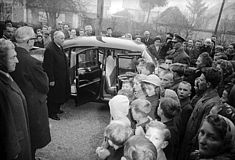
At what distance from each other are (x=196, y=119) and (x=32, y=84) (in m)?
2.16

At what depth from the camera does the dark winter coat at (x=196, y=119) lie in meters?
2.68

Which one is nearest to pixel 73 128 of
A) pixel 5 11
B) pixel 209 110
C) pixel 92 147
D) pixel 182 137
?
pixel 92 147

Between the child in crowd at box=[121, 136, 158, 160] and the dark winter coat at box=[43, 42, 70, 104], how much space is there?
3.15m

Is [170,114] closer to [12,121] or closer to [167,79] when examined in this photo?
[167,79]

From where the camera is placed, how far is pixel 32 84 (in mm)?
2965

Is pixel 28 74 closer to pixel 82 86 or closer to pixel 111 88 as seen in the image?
pixel 82 86

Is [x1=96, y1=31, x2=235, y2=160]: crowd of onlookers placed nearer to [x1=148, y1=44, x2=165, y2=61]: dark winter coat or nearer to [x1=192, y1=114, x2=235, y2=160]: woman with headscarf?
[x1=192, y1=114, x2=235, y2=160]: woman with headscarf

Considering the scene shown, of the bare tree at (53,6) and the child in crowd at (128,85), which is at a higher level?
the bare tree at (53,6)

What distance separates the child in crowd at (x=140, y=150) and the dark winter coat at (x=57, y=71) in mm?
3148

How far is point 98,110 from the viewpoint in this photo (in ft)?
18.6

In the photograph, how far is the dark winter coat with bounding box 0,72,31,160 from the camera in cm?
211

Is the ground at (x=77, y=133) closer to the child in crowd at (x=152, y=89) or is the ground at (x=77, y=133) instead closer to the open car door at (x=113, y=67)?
the open car door at (x=113, y=67)

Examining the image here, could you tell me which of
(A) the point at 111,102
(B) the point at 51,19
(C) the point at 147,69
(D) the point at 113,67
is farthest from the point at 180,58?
(B) the point at 51,19

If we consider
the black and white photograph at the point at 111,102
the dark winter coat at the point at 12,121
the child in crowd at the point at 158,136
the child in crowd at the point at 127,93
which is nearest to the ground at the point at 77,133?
the black and white photograph at the point at 111,102
